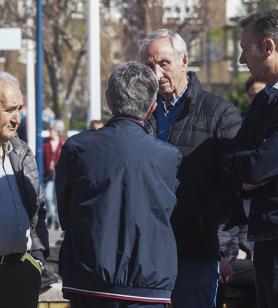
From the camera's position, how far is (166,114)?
16.9 feet

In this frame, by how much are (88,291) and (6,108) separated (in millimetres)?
1209

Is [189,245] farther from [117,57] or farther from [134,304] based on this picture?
[117,57]

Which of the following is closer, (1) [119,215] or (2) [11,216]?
(1) [119,215]

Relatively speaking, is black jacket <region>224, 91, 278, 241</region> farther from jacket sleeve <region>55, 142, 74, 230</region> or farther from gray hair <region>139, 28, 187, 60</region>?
jacket sleeve <region>55, 142, 74, 230</region>

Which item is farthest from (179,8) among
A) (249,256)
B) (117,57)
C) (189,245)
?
(189,245)

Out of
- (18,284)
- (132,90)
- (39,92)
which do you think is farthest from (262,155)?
(39,92)

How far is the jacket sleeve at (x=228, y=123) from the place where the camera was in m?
4.93

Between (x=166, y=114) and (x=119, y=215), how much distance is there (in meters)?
1.06

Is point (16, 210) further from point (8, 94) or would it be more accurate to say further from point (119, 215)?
point (119, 215)

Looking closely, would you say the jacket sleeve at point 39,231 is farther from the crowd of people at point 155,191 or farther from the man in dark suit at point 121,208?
the man in dark suit at point 121,208

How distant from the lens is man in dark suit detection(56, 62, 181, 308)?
4.20m

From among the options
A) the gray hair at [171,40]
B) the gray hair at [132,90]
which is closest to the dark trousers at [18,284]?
the gray hair at [132,90]

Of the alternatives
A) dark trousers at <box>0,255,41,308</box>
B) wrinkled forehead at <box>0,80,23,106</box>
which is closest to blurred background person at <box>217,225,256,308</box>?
dark trousers at <box>0,255,41,308</box>

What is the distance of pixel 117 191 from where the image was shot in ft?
13.9
